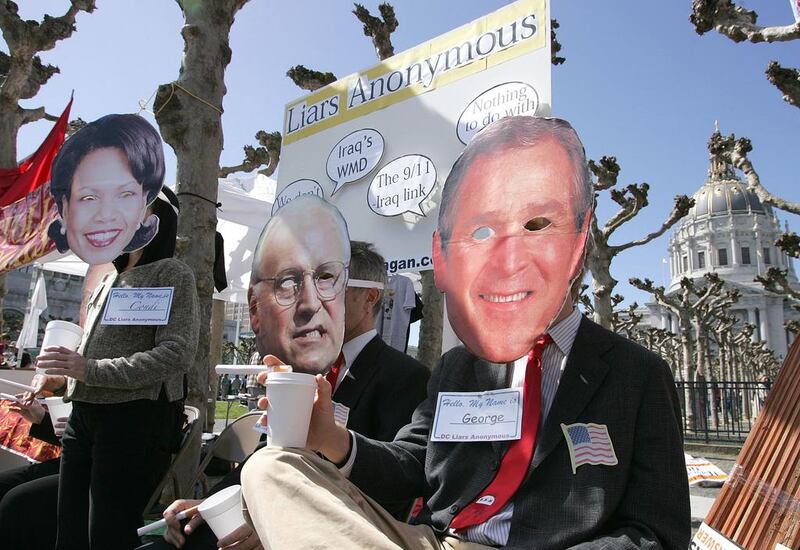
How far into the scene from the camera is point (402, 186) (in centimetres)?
336

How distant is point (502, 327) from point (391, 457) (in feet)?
2.12

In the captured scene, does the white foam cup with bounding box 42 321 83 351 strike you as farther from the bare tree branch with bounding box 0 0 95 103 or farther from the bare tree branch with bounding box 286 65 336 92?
the bare tree branch with bounding box 0 0 95 103

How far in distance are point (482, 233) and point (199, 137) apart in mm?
2231

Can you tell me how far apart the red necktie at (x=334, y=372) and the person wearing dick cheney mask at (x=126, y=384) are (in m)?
0.62

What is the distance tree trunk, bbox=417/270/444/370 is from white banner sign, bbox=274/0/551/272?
2.79 m

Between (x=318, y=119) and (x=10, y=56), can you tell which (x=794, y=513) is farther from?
(x=10, y=56)

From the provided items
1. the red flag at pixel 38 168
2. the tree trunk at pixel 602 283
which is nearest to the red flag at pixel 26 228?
the red flag at pixel 38 168

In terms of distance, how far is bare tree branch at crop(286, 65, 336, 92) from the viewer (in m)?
6.35

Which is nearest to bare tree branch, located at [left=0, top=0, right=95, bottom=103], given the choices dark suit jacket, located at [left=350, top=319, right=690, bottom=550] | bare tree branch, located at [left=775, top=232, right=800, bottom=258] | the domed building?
dark suit jacket, located at [left=350, top=319, right=690, bottom=550]

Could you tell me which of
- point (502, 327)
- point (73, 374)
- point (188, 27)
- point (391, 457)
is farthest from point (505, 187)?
point (188, 27)

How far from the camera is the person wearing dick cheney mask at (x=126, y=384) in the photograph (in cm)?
231

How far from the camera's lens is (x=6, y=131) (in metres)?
8.43

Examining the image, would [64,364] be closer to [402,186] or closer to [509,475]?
[509,475]

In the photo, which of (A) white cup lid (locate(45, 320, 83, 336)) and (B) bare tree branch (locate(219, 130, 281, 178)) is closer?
(A) white cup lid (locate(45, 320, 83, 336))
